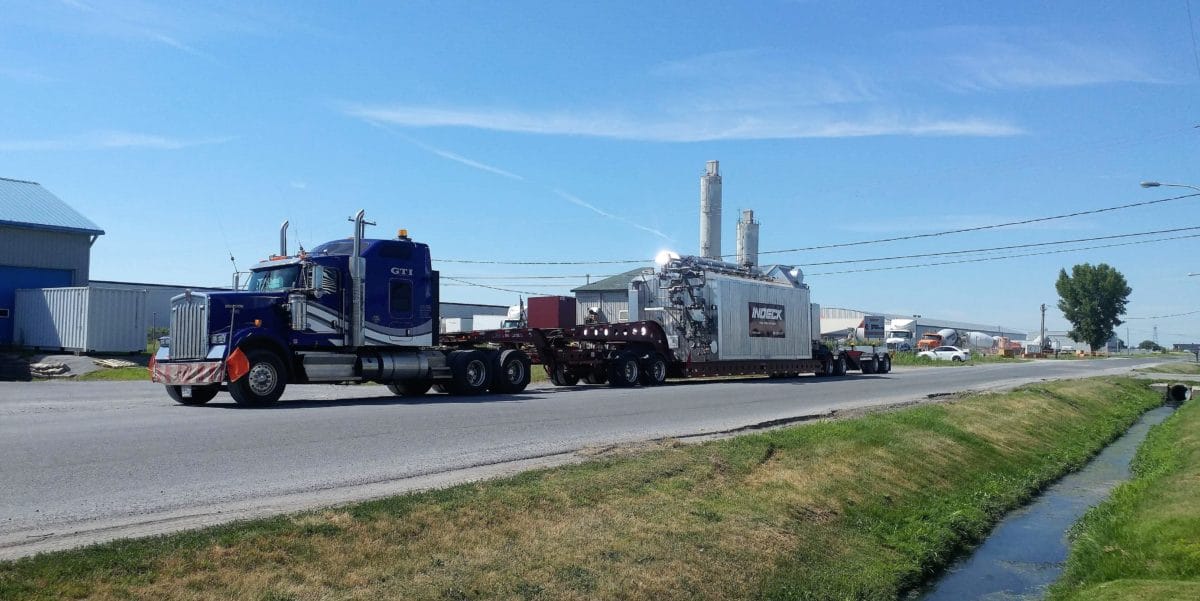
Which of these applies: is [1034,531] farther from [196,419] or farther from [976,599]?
[196,419]

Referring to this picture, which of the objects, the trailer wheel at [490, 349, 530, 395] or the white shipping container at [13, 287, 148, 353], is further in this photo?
the white shipping container at [13, 287, 148, 353]

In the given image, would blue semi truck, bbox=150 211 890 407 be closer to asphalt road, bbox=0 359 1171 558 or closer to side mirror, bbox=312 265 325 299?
side mirror, bbox=312 265 325 299

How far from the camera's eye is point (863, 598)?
314 inches

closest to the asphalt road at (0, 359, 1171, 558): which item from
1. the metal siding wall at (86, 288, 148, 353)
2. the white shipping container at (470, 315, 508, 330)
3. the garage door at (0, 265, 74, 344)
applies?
the metal siding wall at (86, 288, 148, 353)

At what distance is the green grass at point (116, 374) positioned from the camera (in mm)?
27766

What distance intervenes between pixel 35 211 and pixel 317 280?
24209mm

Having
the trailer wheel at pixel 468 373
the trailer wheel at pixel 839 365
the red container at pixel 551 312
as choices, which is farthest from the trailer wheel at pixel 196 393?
the trailer wheel at pixel 839 365

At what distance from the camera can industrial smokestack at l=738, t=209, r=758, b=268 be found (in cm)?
6406

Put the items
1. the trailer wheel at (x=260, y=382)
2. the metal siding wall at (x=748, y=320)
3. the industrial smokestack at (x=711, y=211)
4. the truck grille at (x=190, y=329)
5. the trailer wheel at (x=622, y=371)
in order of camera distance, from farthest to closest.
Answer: the industrial smokestack at (x=711, y=211), the metal siding wall at (x=748, y=320), the trailer wheel at (x=622, y=371), the truck grille at (x=190, y=329), the trailer wheel at (x=260, y=382)

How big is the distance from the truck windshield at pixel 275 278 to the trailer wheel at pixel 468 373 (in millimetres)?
4236

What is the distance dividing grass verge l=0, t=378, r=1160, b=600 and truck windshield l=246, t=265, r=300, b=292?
10.4m

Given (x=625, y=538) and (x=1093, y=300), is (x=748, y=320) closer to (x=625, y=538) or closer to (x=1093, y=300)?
(x=625, y=538)

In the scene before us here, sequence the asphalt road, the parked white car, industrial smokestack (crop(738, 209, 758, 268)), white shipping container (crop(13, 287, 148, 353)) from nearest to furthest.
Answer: the asphalt road < white shipping container (crop(13, 287, 148, 353)) < industrial smokestack (crop(738, 209, 758, 268)) < the parked white car

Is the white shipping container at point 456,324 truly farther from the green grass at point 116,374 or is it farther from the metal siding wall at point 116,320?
the green grass at point 116,374
